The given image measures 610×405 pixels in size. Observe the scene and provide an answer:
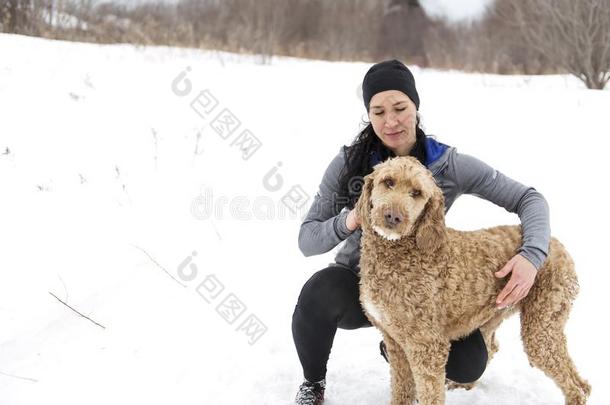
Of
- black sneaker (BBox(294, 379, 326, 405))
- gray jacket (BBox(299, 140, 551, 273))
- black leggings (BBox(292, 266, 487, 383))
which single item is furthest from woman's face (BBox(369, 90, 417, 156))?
black sneaker (BBox(294, 379, 326, 405))

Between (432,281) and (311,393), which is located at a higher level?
(432,281)

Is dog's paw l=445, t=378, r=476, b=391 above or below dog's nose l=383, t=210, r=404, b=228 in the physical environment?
below

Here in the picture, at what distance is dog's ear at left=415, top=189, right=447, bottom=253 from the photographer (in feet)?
6.12

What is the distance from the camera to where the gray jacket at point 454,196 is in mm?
1966

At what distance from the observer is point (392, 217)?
177cm

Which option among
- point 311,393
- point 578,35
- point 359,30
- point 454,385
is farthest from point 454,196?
point 359,30

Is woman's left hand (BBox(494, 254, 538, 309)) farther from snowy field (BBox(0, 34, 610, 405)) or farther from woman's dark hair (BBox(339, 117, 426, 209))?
snowy field (BBox(0, 34, 610, 405))

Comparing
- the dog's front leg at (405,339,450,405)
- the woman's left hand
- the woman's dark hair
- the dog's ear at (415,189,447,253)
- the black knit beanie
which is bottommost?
the dog's front leg at (405,339,450,405)

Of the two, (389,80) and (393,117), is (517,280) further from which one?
(389,80)

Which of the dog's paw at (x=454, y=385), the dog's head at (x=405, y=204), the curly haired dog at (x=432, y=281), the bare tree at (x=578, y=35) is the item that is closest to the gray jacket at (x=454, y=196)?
the curly haired dog at (x=432, y=281)

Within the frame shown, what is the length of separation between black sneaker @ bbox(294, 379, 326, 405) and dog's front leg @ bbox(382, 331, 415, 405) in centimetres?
32

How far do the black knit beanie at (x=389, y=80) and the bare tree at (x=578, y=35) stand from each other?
5943mm

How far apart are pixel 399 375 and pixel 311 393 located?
0.40m

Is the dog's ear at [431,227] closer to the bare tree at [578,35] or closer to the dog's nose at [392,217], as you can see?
the dog's nose at [392,217]
